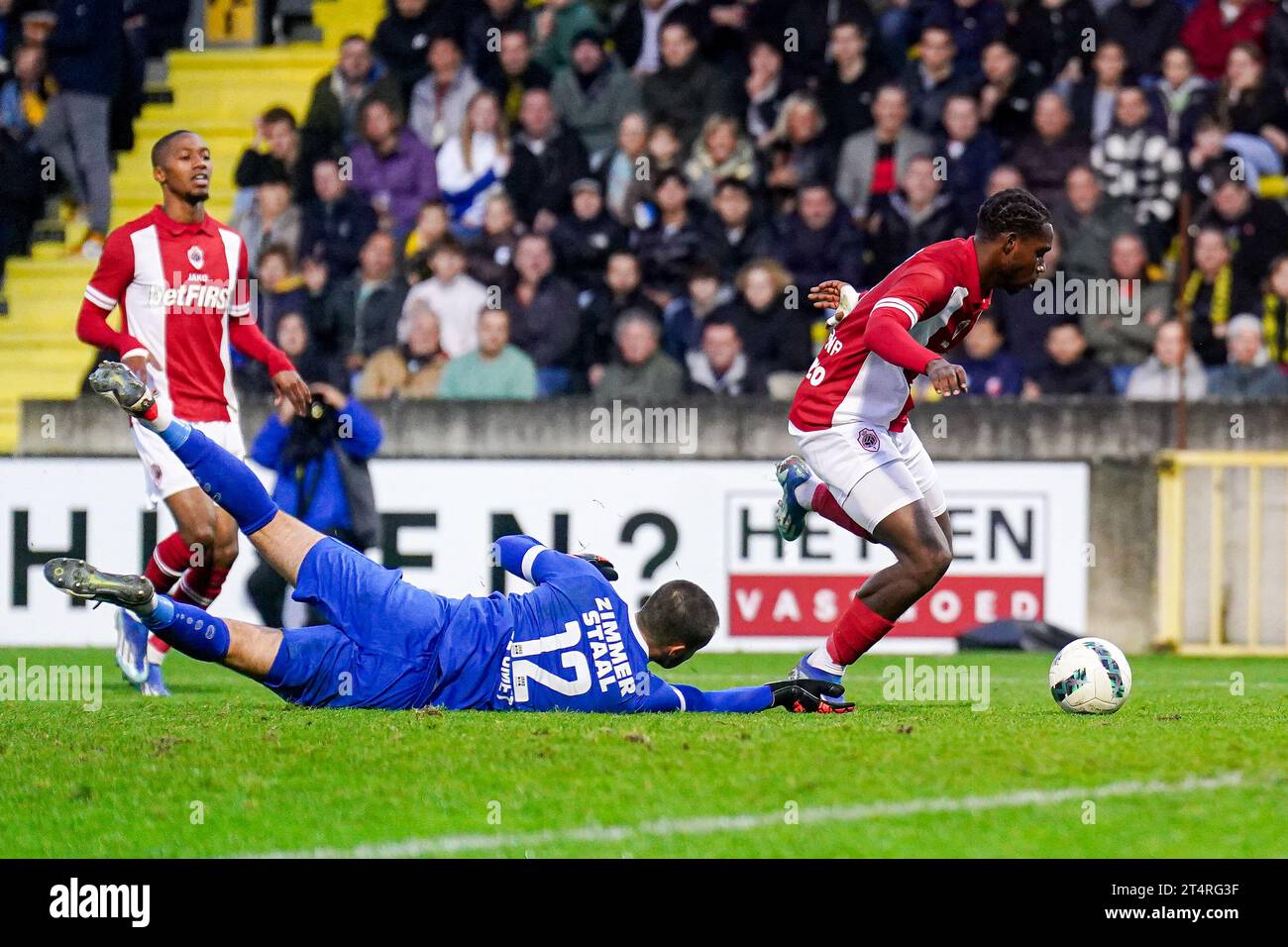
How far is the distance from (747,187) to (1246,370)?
153 inches

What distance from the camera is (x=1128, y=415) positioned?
43.2ft

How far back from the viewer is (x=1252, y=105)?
48.3 feet

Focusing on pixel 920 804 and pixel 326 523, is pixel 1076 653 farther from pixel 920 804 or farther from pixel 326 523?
pixel 326 523

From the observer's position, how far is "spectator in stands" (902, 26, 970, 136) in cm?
1480

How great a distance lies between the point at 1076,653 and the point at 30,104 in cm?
1191

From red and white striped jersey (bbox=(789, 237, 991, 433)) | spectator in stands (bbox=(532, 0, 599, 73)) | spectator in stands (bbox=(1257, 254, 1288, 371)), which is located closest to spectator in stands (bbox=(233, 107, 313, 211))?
spectator in stands (bbox=(532, 0, 599, 73))

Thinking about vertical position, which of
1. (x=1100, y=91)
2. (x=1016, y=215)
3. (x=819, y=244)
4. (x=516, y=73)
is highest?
(x=516, y=73)

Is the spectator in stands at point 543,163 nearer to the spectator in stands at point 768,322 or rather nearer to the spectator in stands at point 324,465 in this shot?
the spectator in stands at point 768,322

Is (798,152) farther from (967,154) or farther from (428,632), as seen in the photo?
(428,632)

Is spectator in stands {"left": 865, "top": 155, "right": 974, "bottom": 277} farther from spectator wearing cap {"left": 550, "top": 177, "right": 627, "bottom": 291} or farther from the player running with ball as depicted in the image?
the player running with ball

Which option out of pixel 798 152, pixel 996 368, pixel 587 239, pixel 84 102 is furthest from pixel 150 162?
pixel 996 368

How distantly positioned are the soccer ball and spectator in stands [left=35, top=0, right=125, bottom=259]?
10624mm

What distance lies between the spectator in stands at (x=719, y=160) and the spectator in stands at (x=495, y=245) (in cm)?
139

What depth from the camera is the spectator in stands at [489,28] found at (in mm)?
15805
